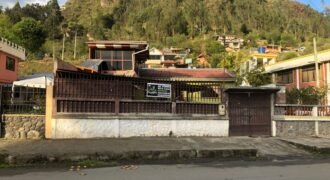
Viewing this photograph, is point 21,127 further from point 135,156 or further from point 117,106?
point 135,156

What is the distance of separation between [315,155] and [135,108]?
7.71 m

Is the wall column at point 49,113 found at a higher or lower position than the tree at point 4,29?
lower

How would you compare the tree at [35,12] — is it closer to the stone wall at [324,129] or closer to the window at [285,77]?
the window at [285,77]

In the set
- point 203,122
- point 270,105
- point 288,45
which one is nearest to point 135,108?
point 203,122

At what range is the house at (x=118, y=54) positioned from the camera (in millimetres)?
26016

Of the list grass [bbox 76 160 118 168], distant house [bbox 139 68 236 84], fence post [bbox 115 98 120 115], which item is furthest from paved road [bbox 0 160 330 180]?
distant house [bbox 139 68 236 84]

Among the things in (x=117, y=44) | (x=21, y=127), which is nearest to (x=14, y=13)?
(x=117, y=44)

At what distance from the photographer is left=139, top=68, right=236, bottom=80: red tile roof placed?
27953 mm

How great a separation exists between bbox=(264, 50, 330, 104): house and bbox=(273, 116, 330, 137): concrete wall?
15.6m

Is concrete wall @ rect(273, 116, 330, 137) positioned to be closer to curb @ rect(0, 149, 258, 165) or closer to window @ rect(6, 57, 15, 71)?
curb @ rect(0, 149, 258, 165)

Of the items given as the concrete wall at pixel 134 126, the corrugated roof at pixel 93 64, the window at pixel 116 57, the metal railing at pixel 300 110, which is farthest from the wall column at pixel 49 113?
the window at pixel 116 57

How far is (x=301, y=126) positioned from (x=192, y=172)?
10.9 m

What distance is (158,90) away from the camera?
56.0 ft

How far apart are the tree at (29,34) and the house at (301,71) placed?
152ft
